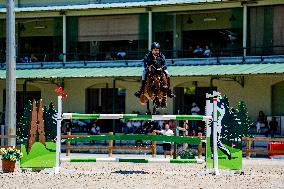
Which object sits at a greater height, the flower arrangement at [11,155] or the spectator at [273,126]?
the spectator at [273,126]

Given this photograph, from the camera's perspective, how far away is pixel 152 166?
2106cm

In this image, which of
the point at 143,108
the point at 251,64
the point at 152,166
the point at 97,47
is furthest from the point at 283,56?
the point at 152,166

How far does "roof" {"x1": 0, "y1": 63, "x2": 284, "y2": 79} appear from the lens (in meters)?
30.0

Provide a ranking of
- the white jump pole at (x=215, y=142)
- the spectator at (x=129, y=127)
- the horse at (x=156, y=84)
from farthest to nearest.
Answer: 1. the spectator at (x=129, y=127)
2. the white jump pole at (x=215, y=142)
3. the horse at (x=156, y=84)

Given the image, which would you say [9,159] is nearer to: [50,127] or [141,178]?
[50,127]

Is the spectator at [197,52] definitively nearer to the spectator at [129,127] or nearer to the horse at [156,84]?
the spectator at [129,127]

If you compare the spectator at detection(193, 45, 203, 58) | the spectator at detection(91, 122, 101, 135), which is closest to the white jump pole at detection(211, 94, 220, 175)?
the spectator at detection(91, 122, 101, 135)

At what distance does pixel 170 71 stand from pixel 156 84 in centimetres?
1483

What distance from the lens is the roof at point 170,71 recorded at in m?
30.0

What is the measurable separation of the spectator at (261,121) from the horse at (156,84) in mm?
13961

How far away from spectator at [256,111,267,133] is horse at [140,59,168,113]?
13961 millimetres

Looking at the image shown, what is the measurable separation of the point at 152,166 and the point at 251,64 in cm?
1198

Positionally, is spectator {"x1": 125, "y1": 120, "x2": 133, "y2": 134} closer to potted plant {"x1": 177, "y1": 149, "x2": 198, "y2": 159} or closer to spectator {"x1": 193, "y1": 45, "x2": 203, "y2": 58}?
spectator {"x1": 193, "y1": 45, "x2": 203, "y2": 58}

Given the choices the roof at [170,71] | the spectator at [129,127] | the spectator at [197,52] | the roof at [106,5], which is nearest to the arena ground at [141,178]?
the roof at [170,71]
